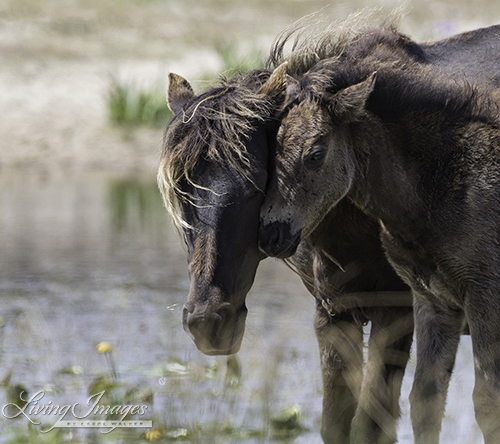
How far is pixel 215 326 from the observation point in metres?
3.26

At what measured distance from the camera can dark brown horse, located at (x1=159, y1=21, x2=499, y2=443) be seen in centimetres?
330

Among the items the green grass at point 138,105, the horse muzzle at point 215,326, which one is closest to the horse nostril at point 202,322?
the horse muzzle at point 215,326

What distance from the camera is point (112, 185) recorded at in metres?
12.1

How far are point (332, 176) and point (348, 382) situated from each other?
1320 millimetres

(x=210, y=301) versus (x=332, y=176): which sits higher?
(x=332, y=176)

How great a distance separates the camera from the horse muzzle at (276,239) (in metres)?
3.34

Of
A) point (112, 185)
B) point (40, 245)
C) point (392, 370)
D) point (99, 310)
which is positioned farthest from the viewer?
point (112, 185)

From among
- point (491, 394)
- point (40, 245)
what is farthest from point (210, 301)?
point (40, 245)

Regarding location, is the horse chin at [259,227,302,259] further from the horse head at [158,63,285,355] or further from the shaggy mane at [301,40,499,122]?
the shaggy mane at [301,40,499,122]

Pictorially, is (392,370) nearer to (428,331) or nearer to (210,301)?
(428,331)

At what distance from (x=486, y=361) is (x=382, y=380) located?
2.82ft

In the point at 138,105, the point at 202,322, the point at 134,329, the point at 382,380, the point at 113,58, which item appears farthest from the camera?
the point at 113,58

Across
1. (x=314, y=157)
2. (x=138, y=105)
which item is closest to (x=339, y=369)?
(x=314, y=157)

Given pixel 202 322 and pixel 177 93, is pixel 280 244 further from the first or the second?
pixel 177 93
